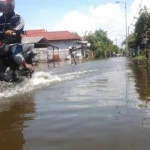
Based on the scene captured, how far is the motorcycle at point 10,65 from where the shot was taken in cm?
694

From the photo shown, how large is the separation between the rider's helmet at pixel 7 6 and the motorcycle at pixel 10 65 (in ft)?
1.61

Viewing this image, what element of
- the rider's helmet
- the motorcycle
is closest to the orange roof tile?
the motorcycle

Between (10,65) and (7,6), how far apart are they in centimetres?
133

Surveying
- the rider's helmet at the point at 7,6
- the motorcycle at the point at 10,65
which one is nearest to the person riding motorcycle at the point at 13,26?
the rider's helmet at the point at 7,6

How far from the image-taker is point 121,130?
3.14 m

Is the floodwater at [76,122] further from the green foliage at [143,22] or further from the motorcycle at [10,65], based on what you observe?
the green foliage at [143,22]

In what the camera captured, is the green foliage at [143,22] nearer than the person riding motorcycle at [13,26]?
No

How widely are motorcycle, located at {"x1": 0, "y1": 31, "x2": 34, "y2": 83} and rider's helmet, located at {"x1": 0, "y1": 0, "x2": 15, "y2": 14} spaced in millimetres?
491

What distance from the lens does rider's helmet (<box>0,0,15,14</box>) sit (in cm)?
689

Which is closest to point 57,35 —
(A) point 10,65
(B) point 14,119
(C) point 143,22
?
(C) point 143,22

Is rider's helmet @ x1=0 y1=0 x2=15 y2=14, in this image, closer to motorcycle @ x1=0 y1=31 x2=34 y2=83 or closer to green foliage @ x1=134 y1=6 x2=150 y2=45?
motorcycle @ x1=0 y1=31 x2=34 y2=83

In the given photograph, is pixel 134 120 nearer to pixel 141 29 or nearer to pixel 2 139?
pixel 2 139

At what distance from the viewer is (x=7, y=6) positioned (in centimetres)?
692

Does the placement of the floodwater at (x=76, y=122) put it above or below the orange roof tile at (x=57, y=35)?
below
